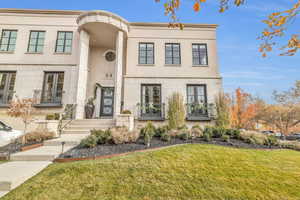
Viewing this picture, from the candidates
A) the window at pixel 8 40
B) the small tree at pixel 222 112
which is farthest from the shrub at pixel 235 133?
the window at pixel 8 40

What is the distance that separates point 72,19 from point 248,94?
25.1 metres

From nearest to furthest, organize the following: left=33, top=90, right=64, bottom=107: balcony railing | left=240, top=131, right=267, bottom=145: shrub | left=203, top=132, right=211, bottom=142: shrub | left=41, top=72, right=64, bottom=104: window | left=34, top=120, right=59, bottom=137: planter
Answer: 1. left=203, top=132, right=211, bottom=142: shrub
2. left=240, top=131, right=267, bottom=145: shrub
3. left=34, top=120, right=59, bottom=137: planter
4. left=33, top=90, right=64, bottom=107: balcony railing
5. left=41, top=72, right=64, bottom=104: window

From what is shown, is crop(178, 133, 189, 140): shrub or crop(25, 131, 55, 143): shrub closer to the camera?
crop(25, 131, 55, 143): shrub

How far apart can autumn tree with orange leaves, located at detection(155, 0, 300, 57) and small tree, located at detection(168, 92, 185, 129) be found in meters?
6.30

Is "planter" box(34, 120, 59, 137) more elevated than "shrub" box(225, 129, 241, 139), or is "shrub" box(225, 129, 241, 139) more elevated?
"planter" box(34, 120, 59, 137)

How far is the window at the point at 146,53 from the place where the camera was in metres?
10.1

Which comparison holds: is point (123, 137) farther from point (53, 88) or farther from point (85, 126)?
point (53, 88)

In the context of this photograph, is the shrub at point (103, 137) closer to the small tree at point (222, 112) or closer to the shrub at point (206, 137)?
the shrub at point (206, 137)

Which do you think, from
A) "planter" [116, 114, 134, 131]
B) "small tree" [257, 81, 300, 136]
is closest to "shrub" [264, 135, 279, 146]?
"planter" [116, 114, 134, 131]

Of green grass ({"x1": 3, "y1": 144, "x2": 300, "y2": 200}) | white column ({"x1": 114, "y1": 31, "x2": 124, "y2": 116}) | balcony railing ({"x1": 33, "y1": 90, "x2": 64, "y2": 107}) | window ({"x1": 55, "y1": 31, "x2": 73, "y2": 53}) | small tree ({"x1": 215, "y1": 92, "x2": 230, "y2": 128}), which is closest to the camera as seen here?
green grass ({"x1": 3, "y1": 144, "x2": 300, "y2": 200})

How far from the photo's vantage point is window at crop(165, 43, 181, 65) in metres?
10.2

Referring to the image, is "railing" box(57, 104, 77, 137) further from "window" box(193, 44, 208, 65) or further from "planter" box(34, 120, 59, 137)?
"window" box(193, 44, 208, 65)

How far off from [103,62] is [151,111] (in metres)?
5.30

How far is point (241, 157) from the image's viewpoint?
12.1 feet
